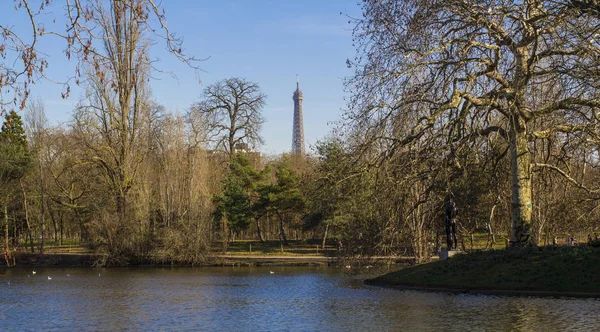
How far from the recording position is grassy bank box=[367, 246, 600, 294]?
1847 centimetres

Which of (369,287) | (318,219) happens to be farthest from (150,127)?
(369,287)

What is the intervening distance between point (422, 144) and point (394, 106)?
2.41m

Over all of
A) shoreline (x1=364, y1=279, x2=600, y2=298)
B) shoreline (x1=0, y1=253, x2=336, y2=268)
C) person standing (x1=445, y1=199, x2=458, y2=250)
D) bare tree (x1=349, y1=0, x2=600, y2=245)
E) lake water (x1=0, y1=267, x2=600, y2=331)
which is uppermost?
bare tree (x1=349, y1=0, x2=600, y2=245)

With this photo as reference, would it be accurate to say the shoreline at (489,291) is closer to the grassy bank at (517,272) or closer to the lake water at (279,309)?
the grassy bank at (517,272)

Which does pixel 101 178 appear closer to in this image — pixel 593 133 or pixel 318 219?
pixel 318 219

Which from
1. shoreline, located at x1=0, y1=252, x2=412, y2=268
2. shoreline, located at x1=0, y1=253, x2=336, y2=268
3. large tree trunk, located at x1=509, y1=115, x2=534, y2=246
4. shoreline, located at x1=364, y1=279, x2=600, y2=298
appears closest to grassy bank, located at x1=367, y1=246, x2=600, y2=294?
shoreline, located at x1=364, y1=279, x2=600, y2=298

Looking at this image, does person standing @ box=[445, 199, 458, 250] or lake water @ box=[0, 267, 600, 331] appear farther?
person standing @ box=[445, 199, 458, 250]

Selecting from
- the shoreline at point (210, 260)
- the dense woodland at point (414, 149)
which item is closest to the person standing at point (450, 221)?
the dense woodland at point (414, 149)

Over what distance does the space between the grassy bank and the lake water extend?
1.16 meters

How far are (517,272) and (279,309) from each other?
742cm

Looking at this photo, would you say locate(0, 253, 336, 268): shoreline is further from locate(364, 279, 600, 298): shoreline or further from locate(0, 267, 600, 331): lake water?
locate(364, 279, 600, 298): shoreline

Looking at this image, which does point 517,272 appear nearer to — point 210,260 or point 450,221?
point 450,221

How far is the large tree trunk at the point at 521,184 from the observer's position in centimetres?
2280

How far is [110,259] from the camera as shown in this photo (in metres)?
44.4
